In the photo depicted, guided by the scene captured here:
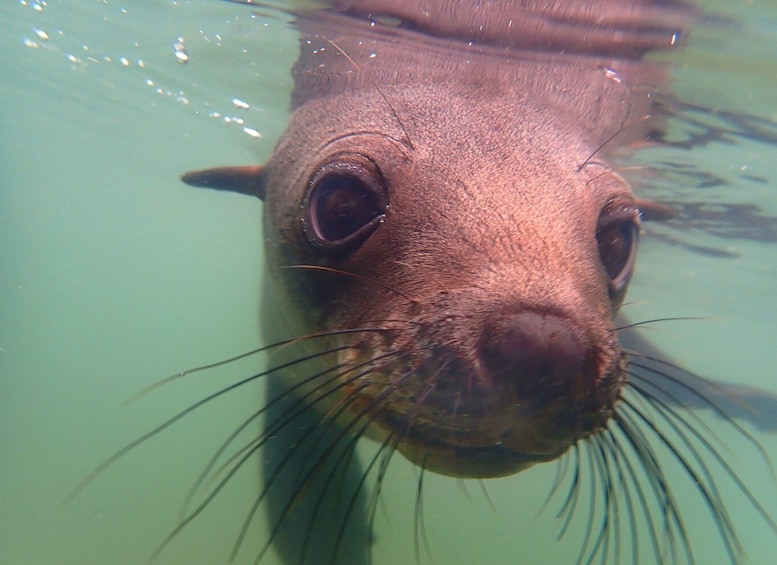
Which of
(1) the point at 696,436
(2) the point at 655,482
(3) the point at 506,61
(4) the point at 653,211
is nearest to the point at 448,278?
(2) the point at 655,482

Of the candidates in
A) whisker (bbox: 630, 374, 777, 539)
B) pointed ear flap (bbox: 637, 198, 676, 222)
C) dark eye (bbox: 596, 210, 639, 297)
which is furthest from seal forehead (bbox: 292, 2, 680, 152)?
whisker (bbox: 630, 374, 777, 539)

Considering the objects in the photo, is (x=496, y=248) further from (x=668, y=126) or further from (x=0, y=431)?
(x=0, y=431)

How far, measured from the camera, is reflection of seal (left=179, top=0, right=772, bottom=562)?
187cm

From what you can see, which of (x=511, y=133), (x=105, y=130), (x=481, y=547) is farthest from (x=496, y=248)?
(x=105, y=130)

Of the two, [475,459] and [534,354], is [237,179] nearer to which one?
[475,459]

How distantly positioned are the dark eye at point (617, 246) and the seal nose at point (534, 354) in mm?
1187

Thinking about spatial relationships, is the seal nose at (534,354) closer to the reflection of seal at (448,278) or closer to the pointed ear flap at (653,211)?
the reflection of seal at (448,278)

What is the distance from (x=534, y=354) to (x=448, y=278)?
51 cm

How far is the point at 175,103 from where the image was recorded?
1266cm

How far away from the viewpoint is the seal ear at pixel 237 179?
3.97 metres

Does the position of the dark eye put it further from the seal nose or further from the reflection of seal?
the seal nose

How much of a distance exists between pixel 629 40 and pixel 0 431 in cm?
1274

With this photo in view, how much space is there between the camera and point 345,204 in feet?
8.57

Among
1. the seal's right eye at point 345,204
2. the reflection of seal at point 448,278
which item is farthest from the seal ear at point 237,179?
the seal's right eye at point 345,204
